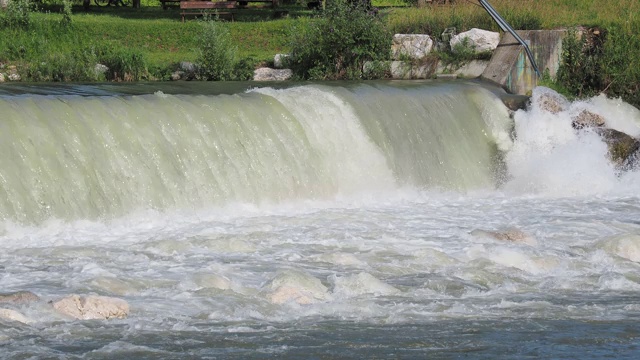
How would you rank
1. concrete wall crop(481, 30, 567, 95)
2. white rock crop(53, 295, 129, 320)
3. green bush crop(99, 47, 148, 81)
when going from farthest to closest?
green bush crop(99, 47, 148, 81)
concrete wall crop(481, 30, 567, 95)
white rock crop(53, 295, 129, 320)

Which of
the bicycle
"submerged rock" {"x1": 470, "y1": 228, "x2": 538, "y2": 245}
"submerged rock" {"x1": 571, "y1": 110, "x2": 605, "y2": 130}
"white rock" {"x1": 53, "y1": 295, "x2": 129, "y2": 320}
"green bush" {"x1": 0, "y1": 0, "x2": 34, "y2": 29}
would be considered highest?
"white rock" {"x1": 53, "y1": 295, "x2": 129, "y2": 320}

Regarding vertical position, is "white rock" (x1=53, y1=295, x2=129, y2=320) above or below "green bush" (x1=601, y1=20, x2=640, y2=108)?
above

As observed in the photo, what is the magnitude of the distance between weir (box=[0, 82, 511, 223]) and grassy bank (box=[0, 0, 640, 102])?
172 inches

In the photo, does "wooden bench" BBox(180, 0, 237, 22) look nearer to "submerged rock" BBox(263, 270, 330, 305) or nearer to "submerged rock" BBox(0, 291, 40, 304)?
"submerged rock" BBox(263, 270, 330, 305)

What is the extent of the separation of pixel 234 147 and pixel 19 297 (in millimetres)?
5980

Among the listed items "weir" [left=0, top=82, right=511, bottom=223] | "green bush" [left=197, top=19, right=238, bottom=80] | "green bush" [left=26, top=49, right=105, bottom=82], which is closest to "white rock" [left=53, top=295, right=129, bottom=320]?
"weir" [left=0, top=82, right=511, bottom=223]

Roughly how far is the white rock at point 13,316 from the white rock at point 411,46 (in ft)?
51.3

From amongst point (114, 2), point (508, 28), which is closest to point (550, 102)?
point (508, 28)

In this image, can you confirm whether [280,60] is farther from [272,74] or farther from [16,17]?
[16,17]

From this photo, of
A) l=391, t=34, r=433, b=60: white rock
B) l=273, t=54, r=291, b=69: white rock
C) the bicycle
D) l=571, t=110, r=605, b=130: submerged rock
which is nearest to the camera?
l=571, t=110, r=605, b=130: submerged rock

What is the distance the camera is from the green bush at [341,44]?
22.1 m

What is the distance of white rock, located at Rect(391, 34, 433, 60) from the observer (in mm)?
22578

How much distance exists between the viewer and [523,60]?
2066cm

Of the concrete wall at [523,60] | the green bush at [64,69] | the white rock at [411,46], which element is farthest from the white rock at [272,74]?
the concrete wall at [523,60]
